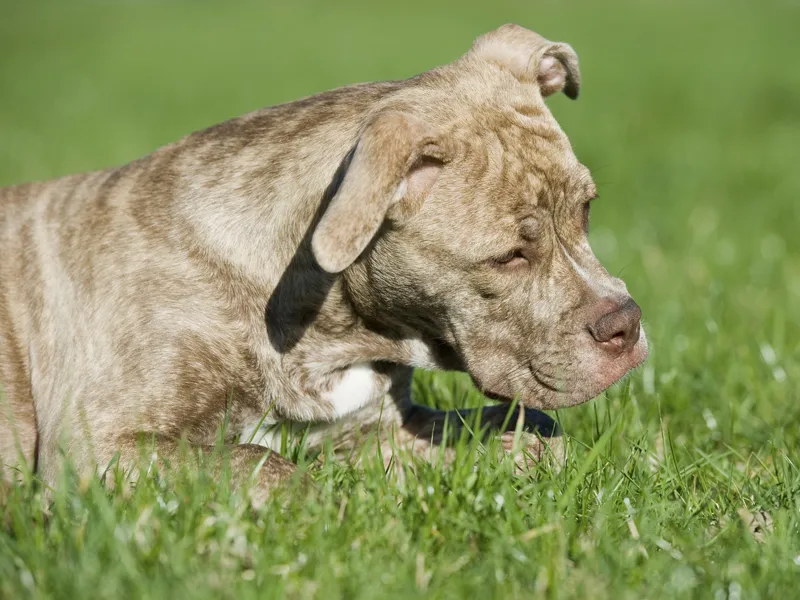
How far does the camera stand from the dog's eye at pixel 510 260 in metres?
3.79

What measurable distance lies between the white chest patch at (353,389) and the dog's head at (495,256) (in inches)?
11.2

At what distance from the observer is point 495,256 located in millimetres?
3764

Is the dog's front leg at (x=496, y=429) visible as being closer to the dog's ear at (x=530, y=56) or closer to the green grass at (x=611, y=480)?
the green grass at (x=611, y=480)

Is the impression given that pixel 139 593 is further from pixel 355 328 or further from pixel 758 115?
pixel 758 115

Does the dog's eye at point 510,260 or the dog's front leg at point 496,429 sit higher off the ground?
the dog's eye at point 510,260

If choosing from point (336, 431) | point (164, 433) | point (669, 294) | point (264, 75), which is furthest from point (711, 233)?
point (264, 75)

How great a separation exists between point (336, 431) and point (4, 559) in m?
1.67

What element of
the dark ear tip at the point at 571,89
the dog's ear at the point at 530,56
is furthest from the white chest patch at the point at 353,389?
the dark ear tip at the point at 571,89

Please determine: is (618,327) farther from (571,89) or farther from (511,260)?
(571,89)

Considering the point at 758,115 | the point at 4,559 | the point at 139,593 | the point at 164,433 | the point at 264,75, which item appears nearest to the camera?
the point at 139,593

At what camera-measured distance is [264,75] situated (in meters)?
22.0

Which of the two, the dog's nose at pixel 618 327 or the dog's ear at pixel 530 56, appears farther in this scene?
the dog's ear at pixel 530 56

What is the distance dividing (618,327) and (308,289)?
116 cm

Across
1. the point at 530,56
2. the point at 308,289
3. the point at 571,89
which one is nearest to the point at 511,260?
the point at 308,289
